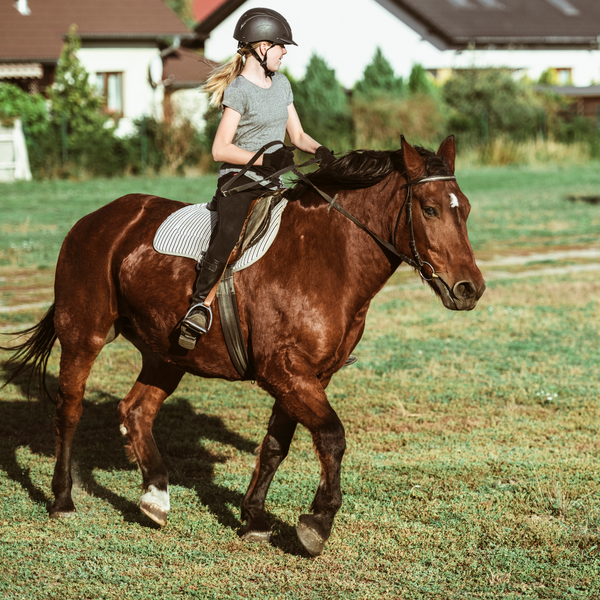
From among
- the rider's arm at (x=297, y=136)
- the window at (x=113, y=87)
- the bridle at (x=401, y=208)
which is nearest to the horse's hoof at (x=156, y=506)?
the bridle at (x=401, y=208)

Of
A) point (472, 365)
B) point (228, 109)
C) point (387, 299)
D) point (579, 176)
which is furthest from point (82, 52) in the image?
point (228, 109)

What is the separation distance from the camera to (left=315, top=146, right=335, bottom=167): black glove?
5031 mm

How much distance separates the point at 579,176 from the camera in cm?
3095

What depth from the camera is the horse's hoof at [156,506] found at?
16.8ft

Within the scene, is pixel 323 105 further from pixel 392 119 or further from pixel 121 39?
pixel 121 39

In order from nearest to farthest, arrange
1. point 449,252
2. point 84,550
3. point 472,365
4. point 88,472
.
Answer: point 449,252 < point 84,550 < point 88,472 < point 472,365

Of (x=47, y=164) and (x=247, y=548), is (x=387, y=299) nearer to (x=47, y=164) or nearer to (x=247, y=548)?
(x=247, y=548)

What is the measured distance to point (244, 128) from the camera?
5.14m

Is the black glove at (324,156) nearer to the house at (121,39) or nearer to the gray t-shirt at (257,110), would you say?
the gray t-shirt at (257,110)

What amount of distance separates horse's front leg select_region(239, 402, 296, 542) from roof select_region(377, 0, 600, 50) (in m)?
44.9

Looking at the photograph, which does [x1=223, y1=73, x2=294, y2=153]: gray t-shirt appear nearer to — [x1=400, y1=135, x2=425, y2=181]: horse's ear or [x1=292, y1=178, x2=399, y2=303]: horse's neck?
[x1=292, y1=178, x2=399, y2=303]: horse's neck

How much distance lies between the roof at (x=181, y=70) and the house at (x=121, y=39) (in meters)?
0.04

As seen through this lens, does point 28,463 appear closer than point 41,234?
Yes

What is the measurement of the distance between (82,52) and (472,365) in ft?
112
